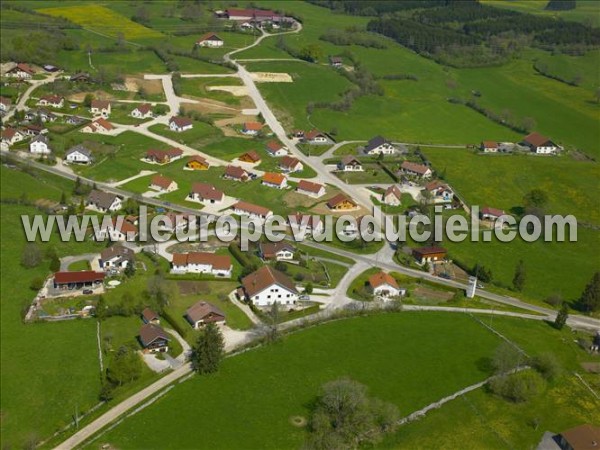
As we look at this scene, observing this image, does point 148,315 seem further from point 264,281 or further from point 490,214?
point 490,214

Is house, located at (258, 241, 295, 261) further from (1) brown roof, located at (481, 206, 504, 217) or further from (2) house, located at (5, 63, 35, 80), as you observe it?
(2) house, located at (5, 63, 35, 80)

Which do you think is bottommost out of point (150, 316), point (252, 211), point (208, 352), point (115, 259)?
point (252, 211)

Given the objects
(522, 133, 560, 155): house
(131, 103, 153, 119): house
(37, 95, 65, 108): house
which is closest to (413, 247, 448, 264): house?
A: (522, 133, 560, 155): house

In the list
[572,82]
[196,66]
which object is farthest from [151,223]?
[572,82]

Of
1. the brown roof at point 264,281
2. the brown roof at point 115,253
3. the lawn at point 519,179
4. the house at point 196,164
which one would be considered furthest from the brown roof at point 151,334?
the lawn at point 519,179

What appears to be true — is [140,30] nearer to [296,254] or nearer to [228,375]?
[296,254]

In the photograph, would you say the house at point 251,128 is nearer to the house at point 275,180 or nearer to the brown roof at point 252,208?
the house at point 275,180

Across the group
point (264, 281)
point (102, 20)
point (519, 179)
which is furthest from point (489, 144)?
point (102, 20)
